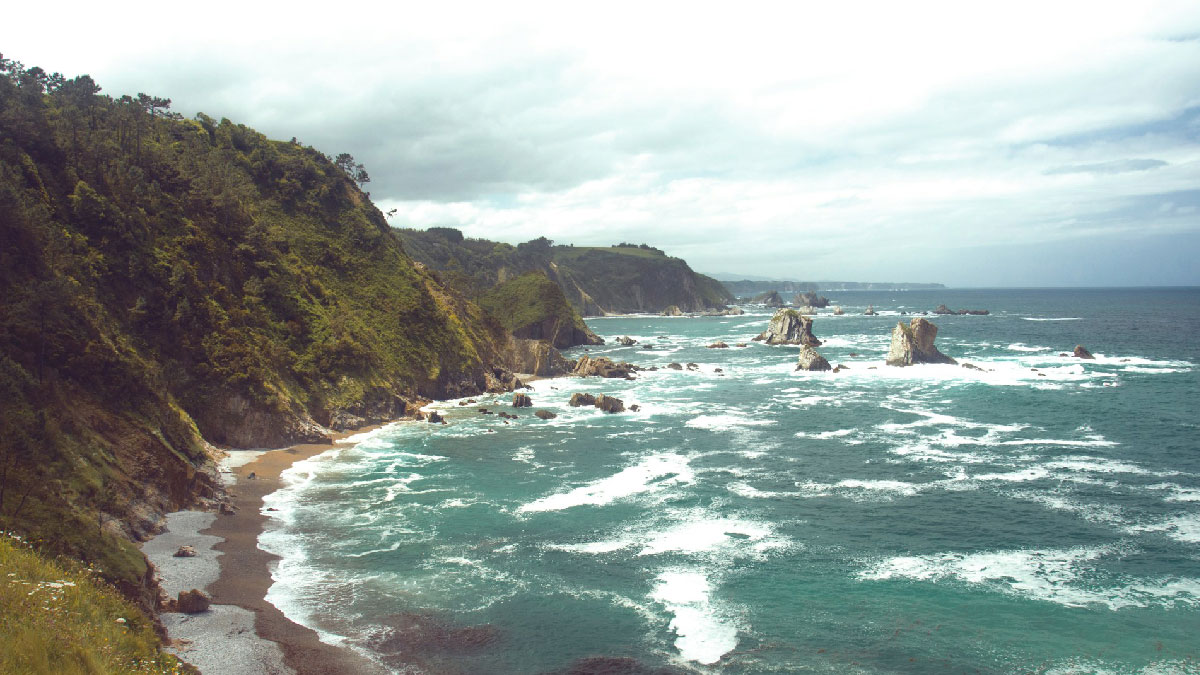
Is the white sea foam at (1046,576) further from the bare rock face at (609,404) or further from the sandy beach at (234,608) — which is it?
the bare rock face at (609,404)

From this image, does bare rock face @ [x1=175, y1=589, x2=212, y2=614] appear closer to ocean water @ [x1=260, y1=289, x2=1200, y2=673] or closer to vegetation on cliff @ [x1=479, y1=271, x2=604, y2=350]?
ocean water @ [x1=260, y1=289, x2=1200, y2=673]

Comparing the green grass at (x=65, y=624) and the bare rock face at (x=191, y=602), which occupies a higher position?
the green grass at (x=65, y=624)

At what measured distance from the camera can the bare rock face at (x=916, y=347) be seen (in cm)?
10794

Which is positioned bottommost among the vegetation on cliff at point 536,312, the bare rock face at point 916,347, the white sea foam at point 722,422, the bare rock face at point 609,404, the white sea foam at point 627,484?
the white sea foam at point 627,484

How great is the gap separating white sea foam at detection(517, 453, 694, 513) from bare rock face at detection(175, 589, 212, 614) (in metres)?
19.0

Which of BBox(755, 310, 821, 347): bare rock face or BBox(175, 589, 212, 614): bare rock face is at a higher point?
BBox(755, 310, 821, 347): bare rock face

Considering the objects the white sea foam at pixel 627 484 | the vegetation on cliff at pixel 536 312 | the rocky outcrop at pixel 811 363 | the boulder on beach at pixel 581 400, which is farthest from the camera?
the vegetation on cliff at pixel 536 312

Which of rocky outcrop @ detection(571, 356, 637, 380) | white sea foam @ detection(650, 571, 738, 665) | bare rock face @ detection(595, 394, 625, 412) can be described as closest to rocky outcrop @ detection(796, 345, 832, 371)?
rocky outcrop @ detection(571, 356, 637, 380)

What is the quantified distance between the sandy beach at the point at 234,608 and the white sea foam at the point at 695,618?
1233 cm

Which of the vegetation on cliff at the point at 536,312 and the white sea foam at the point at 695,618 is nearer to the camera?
the white sea foam at the point at 695,618

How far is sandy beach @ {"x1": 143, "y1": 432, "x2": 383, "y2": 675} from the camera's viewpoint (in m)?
25.6

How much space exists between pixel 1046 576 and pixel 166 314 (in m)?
62.6

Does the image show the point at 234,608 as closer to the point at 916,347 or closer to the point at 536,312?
the point at 916,347

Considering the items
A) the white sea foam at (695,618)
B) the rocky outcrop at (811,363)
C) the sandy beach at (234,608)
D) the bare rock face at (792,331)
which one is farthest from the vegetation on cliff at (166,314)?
the bare rock face at (792,331)
